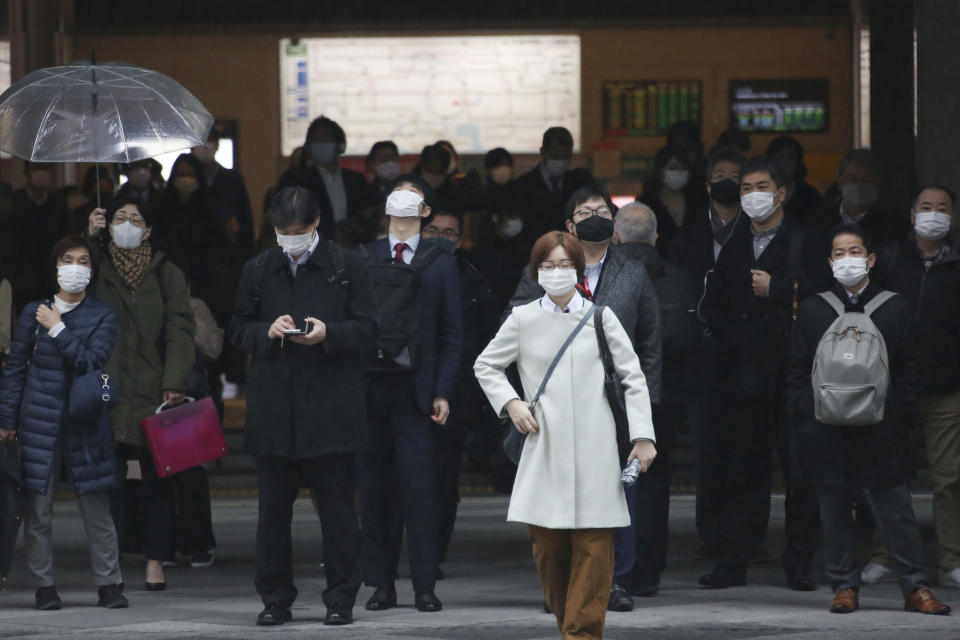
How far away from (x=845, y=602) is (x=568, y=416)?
6.91 feet

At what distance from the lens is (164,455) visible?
10.6 metres

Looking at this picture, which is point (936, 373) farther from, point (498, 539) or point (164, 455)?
point (164, 455)

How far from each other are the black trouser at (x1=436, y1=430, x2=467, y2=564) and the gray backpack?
2.21 metres

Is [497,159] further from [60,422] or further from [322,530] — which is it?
[322,530]

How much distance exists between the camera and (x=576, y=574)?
8352mm

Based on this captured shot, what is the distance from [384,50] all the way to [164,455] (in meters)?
10.0

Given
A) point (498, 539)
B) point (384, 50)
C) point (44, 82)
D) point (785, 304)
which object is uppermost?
point (384, 50)

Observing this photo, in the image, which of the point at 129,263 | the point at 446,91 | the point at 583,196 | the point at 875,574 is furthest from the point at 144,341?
the point at 446,91

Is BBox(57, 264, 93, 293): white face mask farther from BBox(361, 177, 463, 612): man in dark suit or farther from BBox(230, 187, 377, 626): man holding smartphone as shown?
BBox(361, 177, 463, 612): man in dark suit

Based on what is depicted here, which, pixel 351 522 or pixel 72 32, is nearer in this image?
pixel 351 522

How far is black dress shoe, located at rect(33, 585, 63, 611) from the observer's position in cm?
1011

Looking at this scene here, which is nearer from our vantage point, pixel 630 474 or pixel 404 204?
pixel 630 474

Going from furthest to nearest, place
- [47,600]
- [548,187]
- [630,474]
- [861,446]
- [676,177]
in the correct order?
[548,187]
[676,177]
[47,600]
[861,446]
[630,474]

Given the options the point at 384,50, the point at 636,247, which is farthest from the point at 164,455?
the point at 384,50
